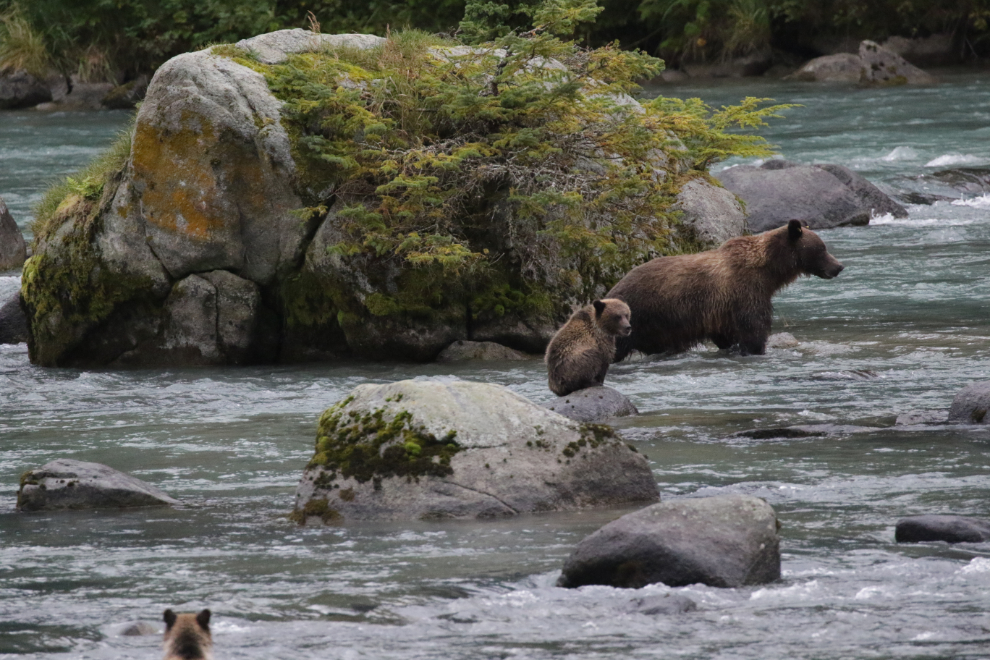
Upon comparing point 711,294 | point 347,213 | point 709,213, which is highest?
point 347,213

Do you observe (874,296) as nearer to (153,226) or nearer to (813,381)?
(813,381)

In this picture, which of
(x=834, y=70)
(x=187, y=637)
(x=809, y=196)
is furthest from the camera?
(x=834, y=70)

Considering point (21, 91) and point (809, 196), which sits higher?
point (21, 91)

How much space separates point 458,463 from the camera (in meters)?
8.05

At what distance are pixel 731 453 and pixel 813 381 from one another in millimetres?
2731

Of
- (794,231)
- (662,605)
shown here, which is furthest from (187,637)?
(794,231)

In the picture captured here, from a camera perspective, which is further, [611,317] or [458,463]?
[611,317]

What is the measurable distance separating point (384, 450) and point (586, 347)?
3.33 metres

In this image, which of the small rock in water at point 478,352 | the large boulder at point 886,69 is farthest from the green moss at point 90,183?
the large boulder at point 886,69

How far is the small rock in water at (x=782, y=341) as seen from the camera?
1346 centimetres

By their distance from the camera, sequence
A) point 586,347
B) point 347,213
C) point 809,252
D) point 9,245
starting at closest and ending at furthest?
1. point 586,347
2. point 347,213
3. point 809,252
4. point 9,245

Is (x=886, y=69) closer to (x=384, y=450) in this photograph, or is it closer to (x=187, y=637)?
(x=384, y=450)

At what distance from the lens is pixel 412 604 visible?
6453mm

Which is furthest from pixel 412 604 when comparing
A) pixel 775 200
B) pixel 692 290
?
pixel 775 200
